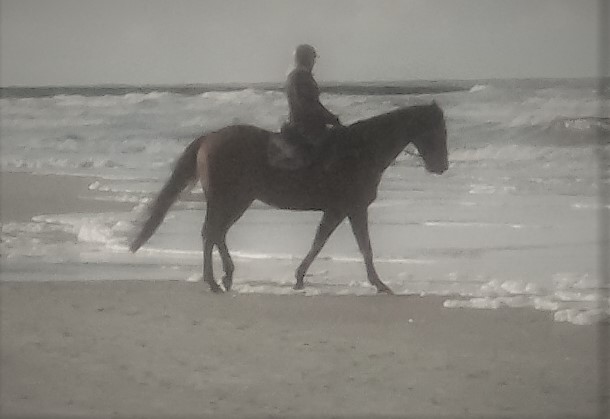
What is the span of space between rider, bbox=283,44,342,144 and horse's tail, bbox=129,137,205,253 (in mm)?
202

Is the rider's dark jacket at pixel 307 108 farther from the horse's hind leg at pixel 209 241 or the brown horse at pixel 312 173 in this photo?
the horse's hind leg at pixel 209 241

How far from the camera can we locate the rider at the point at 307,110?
1.53 meters

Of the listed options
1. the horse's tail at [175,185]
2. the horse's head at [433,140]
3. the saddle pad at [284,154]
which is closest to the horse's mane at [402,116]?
the horse's head at [433,140]

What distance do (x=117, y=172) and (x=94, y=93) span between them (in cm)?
18

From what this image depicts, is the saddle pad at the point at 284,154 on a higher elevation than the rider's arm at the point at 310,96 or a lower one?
lower

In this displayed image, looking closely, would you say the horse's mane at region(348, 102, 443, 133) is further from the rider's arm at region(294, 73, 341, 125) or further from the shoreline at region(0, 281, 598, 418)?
the shoreline at region(0, 281, 598, 418)

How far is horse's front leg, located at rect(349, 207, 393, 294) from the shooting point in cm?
155

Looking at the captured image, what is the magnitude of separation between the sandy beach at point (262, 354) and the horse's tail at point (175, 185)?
0.39 ft

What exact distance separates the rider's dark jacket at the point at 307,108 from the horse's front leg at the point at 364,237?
0.60ft

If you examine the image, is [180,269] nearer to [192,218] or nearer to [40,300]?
[192,218]

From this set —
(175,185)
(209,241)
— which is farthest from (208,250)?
(175,185)

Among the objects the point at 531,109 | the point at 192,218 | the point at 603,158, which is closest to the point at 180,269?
the point at 192,218

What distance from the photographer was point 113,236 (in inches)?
62.6

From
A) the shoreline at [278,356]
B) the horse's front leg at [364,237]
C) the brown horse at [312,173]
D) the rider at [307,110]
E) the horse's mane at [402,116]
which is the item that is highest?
the rider at [307,110]
